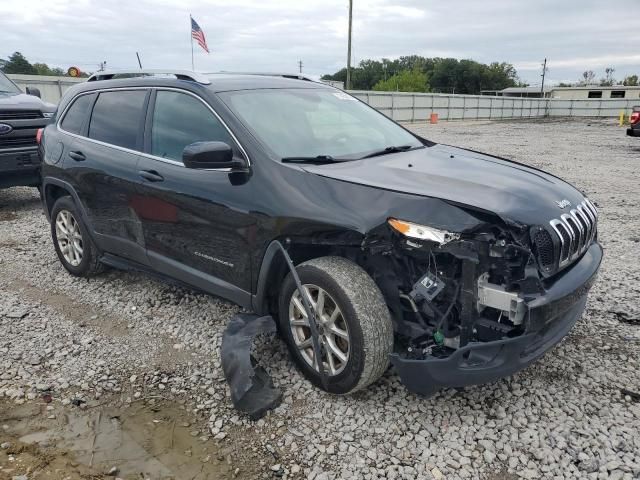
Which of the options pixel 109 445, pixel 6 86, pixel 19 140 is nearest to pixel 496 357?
pixel 109 445

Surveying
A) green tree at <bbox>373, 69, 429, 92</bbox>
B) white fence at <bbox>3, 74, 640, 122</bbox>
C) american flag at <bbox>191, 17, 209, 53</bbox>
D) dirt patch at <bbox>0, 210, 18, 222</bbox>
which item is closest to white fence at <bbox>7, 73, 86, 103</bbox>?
white fence at <bbox>3, 74, 640, 122</bbox>

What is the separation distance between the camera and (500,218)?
2.55m

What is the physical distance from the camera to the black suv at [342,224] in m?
2.57

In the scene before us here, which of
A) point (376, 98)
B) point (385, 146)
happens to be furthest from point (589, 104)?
point (385, 146)

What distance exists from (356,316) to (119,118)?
2.74 meters

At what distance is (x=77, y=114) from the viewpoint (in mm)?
4746

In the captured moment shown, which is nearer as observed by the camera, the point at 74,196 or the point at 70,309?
the point at 70,309

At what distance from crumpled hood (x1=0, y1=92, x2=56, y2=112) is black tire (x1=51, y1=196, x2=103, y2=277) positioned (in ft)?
10.7

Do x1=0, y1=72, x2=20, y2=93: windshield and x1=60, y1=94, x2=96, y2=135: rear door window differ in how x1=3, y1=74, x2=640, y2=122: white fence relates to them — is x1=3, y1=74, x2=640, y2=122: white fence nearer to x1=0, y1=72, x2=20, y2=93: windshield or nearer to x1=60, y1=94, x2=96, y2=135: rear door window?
x1=0, y1=72, x2=20, y2=93: windshield

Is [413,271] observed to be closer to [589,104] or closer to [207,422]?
[207,422]

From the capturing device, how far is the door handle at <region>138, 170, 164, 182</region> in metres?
3.71

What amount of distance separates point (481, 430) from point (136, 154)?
302 centimetres

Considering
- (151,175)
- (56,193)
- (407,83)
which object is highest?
(407,83)

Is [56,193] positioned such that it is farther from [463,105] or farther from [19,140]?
[463,105]
